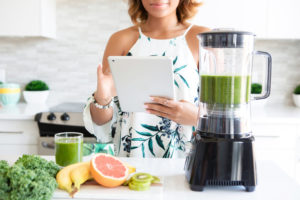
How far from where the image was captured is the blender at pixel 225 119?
3.11ft

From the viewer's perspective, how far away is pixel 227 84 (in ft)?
3.17

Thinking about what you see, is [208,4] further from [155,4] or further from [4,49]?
[4,49]

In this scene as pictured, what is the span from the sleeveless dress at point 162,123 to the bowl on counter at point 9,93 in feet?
4.83

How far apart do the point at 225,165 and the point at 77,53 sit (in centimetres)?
224

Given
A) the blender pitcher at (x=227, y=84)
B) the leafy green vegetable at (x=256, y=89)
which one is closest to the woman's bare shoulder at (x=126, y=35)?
the blender pitcher at (x=227, y=84)

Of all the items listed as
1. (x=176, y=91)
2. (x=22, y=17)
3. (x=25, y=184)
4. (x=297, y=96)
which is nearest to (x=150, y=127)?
(x=176, y=91)

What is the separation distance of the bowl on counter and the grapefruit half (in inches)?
77.1

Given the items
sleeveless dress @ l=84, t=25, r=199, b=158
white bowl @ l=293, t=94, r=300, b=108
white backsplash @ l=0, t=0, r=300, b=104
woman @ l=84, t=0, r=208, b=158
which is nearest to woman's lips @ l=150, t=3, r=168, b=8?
woman @ l=84, t=0, r=208, b=158

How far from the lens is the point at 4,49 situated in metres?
2.93

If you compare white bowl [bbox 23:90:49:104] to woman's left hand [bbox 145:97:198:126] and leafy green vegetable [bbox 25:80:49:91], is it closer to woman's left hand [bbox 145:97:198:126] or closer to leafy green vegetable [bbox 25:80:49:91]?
leafy green vegetable [bbox 25:80:49:91]

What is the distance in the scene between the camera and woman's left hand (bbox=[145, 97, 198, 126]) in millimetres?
1248

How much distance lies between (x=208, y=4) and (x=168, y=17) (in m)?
1.03

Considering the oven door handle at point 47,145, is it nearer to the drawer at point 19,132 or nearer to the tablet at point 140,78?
the drawer at point 19,132

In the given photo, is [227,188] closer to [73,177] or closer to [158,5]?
[73,177]
